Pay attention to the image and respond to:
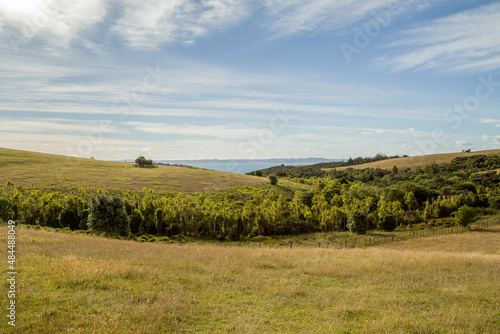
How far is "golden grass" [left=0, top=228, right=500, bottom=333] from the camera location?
7.16 meters

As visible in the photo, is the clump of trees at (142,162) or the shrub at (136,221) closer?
the shrub at (136,221)

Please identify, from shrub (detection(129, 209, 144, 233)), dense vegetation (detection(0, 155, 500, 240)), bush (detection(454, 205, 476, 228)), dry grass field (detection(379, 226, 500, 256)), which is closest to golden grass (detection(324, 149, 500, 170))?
dense vegetation (detection(0, 155, 500, 240))

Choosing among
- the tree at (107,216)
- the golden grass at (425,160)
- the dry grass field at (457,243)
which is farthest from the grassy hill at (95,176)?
the golden grass at (425,160)

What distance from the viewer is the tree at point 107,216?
35250 millimetres

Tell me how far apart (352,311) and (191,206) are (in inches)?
2133

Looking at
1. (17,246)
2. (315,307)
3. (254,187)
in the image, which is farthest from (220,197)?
(315,307)

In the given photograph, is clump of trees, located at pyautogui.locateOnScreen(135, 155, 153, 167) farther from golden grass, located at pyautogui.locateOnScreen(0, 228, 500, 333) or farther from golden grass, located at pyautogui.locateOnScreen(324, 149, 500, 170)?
golden grass, located at pyautogui.locateOnScreen(324, 149, 500, 170)

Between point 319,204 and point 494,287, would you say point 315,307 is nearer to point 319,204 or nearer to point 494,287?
point 494,287

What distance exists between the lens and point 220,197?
79.6 meters

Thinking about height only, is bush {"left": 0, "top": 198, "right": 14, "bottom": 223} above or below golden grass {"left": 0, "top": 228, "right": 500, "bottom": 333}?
below

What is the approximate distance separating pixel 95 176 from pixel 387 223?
75545mm

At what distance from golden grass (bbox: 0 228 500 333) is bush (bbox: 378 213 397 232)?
56.1 m

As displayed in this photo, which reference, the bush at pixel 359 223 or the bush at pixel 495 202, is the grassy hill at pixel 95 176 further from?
the bush at pixel 495 202

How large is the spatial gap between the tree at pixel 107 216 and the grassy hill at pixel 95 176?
3883 centimetres
